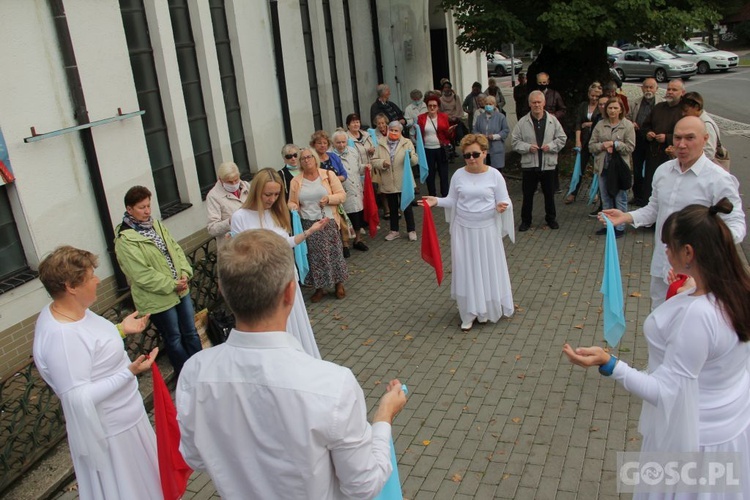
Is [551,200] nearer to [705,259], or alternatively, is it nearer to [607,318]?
[607,318]

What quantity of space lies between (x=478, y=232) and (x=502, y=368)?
1.59 meters

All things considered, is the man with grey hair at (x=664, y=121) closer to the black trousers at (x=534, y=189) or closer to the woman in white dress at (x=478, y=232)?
the black trousers at (x=534, y=189)

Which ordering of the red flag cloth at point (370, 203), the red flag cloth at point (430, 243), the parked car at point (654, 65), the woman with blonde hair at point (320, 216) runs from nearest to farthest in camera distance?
1. the red flag cloth at point (430, 243)
2. the woman with blonde hair at point (320, 216)
3. the red flag cloth at point (370, 203)
4. the parked car at point (654, 65)

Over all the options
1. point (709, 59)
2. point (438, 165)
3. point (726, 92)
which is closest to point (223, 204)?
→ point (438, 165)

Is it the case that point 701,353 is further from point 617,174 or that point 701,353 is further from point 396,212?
point 396,212

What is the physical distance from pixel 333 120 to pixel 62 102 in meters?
7.28

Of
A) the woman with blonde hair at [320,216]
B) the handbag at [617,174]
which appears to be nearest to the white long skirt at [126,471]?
the woman with blonde hair at [320,216]

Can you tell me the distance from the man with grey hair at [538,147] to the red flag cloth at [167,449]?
8248 millimetres

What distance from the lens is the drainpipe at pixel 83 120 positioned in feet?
25.9

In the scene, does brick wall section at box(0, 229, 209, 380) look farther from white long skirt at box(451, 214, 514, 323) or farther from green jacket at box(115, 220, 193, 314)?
white long skirt at box(451, 214, 514, 323)

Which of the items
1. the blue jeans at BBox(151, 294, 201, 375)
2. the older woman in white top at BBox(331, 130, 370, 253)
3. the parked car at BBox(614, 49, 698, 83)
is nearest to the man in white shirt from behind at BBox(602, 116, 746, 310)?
the blue jeans at BBox(151, 294, 201, 375)

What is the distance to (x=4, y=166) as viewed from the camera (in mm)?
7203

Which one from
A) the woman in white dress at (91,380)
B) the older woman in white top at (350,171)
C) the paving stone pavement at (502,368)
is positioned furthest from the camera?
the older woman in white top at (350,171)

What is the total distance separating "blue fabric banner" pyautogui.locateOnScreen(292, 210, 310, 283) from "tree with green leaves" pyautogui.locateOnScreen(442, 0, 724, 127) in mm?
7020
